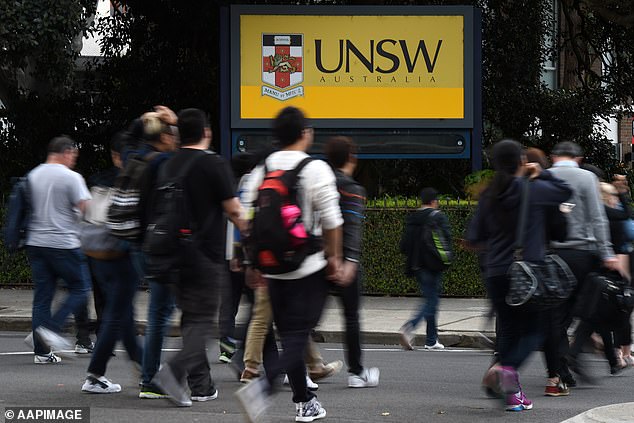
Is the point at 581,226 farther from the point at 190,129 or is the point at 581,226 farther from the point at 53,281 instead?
the point at 53,281

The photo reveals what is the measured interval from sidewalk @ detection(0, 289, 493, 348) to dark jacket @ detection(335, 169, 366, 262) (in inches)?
123

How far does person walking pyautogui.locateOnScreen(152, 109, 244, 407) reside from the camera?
21.9 feet

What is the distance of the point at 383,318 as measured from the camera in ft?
47.1

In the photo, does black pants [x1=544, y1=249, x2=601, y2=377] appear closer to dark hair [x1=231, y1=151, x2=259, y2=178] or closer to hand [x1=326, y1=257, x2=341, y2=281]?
hand [x1=326, y1=257, x2=341, y2=281]

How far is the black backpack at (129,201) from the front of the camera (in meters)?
7.16

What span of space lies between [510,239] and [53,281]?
442cm

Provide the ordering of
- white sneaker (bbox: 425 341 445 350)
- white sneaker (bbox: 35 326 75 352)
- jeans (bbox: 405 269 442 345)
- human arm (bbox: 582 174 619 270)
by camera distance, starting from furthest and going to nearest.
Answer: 1. white sneaker (bbox: 425 341 445 350)
2. jeans (bbox: 405 269 442 345)
3. white sneaker (bbox: 35 326 75 352)
4. human arm (bbox: 582 174 619 270)

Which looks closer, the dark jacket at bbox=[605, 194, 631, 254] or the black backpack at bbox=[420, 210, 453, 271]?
the dark jacket at bbox=[605, 194, 631, 254]

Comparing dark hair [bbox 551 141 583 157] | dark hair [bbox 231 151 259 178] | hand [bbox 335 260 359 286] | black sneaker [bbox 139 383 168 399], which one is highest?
dark hair [bbox 551 141 583 157]

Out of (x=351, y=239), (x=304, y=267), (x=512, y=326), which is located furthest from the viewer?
(x=351, y=239)

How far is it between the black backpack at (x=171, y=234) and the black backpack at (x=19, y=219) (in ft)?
11.6

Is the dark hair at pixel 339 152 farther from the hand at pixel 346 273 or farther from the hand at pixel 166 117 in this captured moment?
the hand at pixel 166 117

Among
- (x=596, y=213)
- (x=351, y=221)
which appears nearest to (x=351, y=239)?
(x=351, y=221)

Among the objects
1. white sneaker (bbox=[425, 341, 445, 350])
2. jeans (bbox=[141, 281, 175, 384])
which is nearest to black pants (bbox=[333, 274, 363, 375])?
jeans (bbox=[141, 281, 175, 384])
